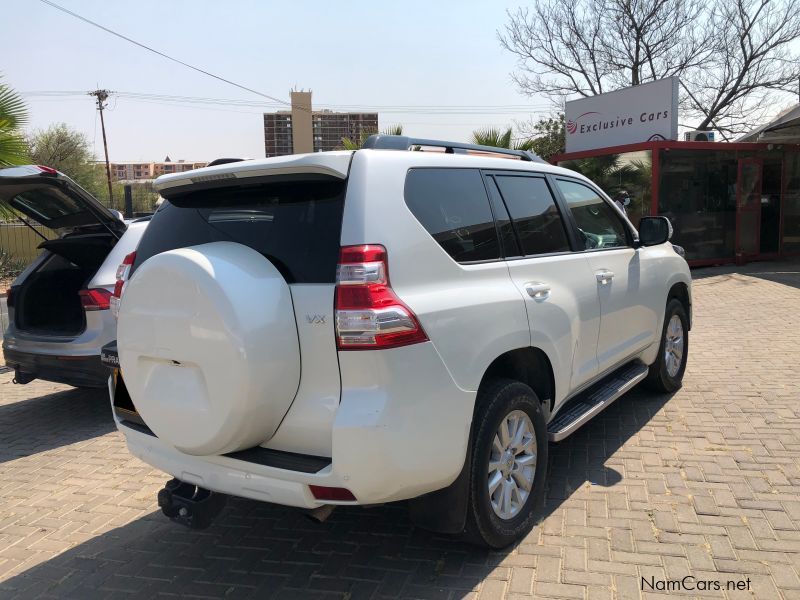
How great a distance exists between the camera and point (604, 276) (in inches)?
162

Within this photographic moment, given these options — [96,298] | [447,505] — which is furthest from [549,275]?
[96,298]

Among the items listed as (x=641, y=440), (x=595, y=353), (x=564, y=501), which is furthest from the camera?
(x=641, y=440)

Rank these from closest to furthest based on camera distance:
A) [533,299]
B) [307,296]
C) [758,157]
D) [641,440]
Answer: [307,296] < [533,299] < [641,440] < [758,157]

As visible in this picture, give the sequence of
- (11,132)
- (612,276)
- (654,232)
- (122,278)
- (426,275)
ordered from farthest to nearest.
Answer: (11,132) → (654,232) → (612,276) → (122,278) → (426,275)

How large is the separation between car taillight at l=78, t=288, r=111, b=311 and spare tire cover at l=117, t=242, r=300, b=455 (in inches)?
106

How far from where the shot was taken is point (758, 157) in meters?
15.5

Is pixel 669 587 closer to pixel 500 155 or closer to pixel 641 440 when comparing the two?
pixel 641 440

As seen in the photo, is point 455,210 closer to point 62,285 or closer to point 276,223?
point 276,223

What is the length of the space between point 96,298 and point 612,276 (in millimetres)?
3907

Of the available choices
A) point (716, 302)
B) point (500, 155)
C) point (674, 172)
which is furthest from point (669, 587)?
point (674, 172)

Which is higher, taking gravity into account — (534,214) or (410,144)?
(410,144)

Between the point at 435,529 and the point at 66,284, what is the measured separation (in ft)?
16.5

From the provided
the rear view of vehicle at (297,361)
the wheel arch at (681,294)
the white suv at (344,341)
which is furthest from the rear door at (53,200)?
the wheel arch at (681,294)

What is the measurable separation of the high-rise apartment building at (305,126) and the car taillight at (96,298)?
29592 mm
